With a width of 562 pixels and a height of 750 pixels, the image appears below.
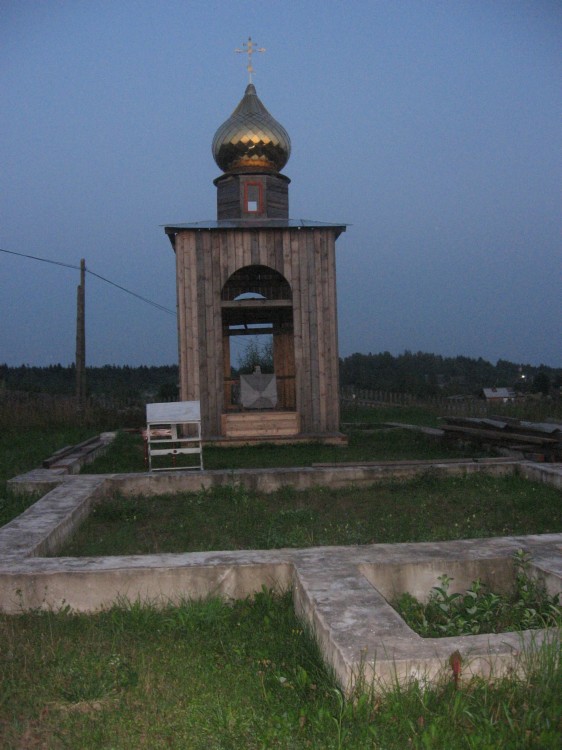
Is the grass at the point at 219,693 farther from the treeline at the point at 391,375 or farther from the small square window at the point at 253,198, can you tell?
the treeline at the point at 391,375

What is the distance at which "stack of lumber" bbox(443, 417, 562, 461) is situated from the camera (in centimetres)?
955

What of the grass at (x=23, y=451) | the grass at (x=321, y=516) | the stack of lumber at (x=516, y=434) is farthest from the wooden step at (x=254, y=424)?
the grass at (x=321, y=516)

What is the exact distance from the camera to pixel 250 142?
17.5 metres

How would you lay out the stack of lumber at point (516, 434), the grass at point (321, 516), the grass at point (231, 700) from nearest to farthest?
the grass at point (231, 700) → the grass at point (321, 516) → the stack of lumber at point (516, 434)

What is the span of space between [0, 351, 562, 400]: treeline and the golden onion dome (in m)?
26.0

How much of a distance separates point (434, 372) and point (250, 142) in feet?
187

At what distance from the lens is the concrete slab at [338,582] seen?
2.94 meters

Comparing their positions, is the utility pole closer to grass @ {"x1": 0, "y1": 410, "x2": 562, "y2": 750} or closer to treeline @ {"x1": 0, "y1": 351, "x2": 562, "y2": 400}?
grass @ {"x1": 0, "y1": 410, "x2": 562, "y2": 750}

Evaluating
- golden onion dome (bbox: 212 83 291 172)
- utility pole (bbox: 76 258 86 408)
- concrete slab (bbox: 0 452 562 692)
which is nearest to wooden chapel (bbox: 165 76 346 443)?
golden onion dome (bbox: 212 83 291 172)

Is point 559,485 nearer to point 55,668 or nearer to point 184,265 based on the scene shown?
point 55,668

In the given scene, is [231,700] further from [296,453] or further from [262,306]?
[262,306]

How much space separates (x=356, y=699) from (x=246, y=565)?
162cm

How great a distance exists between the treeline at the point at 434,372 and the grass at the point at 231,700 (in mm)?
45389

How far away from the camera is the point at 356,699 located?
2.77m
